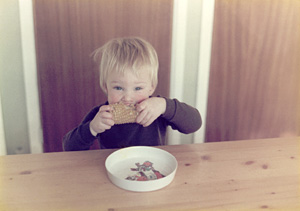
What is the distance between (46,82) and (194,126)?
4.00ft

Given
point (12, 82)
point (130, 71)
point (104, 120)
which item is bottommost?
point (12, 82)

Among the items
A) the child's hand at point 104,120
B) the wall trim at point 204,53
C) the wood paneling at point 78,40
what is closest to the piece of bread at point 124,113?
the child's hand at point 104,120

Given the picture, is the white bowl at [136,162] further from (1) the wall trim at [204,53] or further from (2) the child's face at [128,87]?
(1) the wall trim at [204,53]

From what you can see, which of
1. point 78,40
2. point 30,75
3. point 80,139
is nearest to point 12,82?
point 30,75

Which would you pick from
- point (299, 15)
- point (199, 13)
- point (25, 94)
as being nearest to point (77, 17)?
point (25, 94)

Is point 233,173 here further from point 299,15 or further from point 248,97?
point 299,15

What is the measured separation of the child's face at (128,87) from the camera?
1138mm

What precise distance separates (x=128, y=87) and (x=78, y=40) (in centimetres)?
95

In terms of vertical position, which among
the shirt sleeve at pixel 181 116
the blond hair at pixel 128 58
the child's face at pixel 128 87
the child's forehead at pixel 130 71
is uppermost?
the blond hair at pixel 128 58

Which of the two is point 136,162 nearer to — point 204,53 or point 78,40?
point 78,40

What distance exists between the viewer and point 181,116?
1129 mm

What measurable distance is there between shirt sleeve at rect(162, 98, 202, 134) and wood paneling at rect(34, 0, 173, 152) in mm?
985

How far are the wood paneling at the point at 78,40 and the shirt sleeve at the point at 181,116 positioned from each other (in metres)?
0.98

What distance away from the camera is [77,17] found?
1.88 metres
